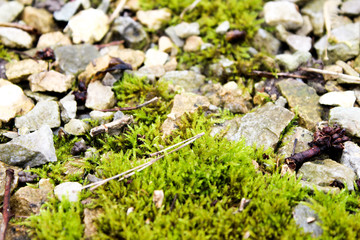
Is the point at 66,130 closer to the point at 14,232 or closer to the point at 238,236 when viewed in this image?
the point at 14,232

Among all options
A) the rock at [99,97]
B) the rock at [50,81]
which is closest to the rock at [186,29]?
the rock at [99,97]

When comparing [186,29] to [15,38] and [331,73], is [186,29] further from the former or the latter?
[15,38]

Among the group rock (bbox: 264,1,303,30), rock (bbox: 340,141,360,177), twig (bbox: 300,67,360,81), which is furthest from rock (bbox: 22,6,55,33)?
rock (bbox: 340,141,360,177)

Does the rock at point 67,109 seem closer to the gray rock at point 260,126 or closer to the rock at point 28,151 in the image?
the rock at point 28,151

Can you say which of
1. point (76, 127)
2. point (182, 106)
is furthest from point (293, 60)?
point (76, 127)

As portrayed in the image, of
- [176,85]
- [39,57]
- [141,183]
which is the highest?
[39,57]

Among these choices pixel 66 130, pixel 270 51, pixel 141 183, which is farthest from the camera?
pixel 270 51

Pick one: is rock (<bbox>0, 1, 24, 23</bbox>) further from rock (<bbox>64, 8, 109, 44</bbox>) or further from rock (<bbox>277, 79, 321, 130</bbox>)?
rock (<bbox>277, 79, 321, 130</bbox>)

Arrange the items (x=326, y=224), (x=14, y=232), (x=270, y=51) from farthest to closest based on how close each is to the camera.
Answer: (x=270, y=51) → (x=14, y=232) → (x=326, y=224)

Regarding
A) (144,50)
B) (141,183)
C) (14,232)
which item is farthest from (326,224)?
(144,50)
